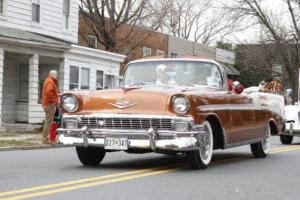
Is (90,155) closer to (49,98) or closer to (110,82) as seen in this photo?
(49,98)

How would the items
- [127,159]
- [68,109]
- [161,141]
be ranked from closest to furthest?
[161,141] < [68,109] < [127,159]

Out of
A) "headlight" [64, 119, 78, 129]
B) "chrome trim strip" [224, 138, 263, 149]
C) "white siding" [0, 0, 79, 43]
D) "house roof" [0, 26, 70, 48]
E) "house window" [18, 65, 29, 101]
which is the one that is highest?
"white siding" [0, 0, 79, 43]

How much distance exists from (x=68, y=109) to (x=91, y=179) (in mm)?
1622

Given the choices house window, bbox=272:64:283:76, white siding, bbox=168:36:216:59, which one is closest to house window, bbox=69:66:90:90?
white siding, bbox=168:36:216:59

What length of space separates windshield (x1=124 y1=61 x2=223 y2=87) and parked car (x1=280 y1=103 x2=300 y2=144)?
292 inches

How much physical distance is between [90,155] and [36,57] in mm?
12019

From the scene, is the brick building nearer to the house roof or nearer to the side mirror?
the house roof

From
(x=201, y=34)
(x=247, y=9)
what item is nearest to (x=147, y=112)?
(x=247, y=9)

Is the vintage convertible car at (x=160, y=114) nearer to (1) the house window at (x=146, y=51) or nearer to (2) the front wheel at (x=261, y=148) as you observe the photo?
(2) the front wheel at (x=261, y=148)

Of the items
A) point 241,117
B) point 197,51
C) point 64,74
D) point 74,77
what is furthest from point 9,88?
point 197,51

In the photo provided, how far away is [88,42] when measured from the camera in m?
34.7

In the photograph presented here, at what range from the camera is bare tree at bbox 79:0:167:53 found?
111 feet

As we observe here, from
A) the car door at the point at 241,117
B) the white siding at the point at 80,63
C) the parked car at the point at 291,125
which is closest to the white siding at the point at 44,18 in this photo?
the white siding at the point at 80,63

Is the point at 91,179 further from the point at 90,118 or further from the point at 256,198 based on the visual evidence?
the point at 256,198
